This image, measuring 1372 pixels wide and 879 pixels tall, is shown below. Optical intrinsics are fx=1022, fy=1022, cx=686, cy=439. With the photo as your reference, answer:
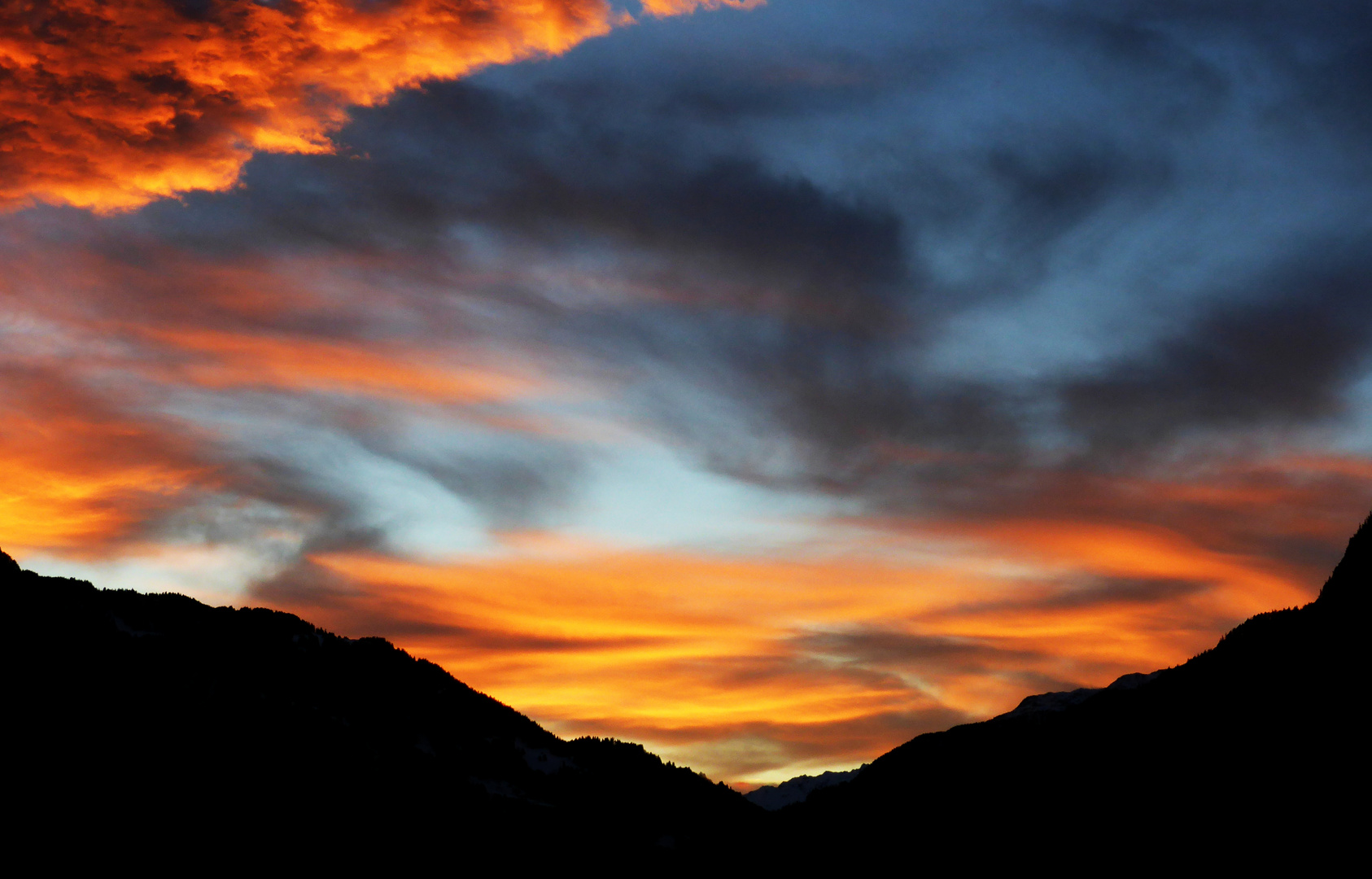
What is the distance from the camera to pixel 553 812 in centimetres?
19988

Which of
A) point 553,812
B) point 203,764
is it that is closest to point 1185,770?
point 553,812

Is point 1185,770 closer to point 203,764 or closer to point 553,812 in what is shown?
point 553,812

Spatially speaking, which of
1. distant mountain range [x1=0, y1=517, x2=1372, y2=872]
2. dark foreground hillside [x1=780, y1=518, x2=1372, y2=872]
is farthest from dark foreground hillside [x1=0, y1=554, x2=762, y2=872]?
dark foreground hillside [x1=780, y1=518, x2=1372, y2=872]

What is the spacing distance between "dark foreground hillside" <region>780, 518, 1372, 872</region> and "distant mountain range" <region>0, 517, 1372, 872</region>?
31 cm

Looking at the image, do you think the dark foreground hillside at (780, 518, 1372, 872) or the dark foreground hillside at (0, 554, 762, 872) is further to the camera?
the dark foreground hillside at (0, 554, 762, 872)

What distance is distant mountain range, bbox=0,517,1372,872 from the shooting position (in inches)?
3314

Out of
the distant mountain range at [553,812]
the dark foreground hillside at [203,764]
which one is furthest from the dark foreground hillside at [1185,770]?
the dark foreground hillside at [203,764]

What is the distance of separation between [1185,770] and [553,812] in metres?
129

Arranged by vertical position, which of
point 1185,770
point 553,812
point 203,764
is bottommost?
point 553,812

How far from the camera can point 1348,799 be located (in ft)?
237

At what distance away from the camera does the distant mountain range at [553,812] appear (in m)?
84.2

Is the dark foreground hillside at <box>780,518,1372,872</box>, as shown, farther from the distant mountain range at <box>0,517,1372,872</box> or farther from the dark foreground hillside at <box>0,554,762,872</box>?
the dark foreground hillside at <box>0,554,762,872</box>

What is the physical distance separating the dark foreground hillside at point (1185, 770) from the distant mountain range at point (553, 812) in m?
0.31

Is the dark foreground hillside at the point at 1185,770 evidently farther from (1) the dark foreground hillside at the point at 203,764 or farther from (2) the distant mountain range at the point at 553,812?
(1) the dark foreground hillside at the point at 203,764
